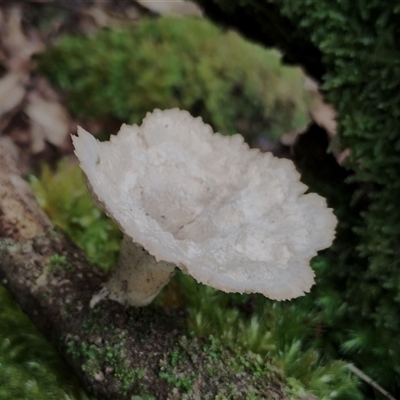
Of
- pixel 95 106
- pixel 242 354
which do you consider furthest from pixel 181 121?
pixel 95 106

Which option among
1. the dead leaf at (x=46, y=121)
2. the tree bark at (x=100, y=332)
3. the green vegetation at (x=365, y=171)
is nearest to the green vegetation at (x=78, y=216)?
the tree bark at (x=100, y=332)

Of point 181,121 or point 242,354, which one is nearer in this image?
point 242,354

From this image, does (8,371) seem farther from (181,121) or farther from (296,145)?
(296,145)

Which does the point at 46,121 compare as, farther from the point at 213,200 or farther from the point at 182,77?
the point at 213,200

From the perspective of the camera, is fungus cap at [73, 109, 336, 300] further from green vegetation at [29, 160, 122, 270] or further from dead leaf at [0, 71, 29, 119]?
dead leaf at [0, 71, 29, 119]

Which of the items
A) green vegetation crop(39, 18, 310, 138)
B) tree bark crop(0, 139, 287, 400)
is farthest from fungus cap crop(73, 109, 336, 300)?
green vegetation crop(39, 18, 310, 138)

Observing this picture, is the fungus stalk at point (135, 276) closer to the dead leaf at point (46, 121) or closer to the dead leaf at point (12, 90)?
the dead leaf at point (46, 121)
